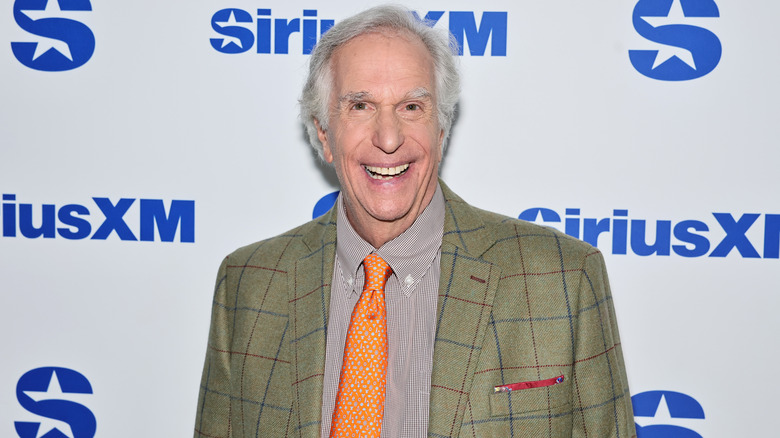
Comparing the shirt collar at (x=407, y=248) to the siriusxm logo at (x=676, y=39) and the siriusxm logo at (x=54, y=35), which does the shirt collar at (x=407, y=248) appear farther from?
the siriusxm logo at (x=54, y=35)

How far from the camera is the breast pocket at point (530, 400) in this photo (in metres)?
1.50

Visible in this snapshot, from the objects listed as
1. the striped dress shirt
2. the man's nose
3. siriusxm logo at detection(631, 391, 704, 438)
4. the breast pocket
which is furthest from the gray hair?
siriusxm logo at detection(631, 391, 704, 438)

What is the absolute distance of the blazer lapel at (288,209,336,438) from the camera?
1556 millimetres

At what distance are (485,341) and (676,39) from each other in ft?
3.47

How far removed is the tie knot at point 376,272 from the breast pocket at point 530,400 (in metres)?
0.34

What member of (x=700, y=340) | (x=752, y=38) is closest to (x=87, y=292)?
(x=700, y=340)

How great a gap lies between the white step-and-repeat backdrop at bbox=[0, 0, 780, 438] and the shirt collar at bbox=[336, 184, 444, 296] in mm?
441

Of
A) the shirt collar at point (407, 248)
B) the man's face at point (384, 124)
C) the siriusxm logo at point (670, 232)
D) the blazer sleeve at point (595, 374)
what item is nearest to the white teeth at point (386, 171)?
the man's face at point (384, 124)

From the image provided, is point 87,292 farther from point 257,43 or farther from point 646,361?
point 646,361

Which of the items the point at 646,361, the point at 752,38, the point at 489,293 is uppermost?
the point at 752,38

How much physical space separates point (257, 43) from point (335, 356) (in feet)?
3.30

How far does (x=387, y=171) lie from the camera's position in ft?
5.15

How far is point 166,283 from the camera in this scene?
7.22ft

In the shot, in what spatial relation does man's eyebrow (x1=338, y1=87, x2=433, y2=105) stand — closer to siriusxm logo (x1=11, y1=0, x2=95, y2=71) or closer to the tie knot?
the tie knot
